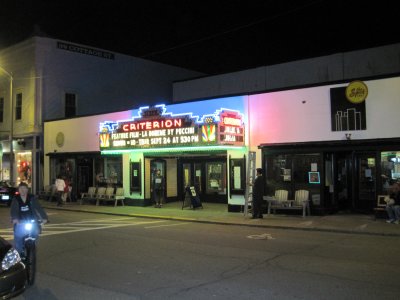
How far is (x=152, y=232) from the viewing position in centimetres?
1387

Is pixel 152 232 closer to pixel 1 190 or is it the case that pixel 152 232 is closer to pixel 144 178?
pixel 144 178

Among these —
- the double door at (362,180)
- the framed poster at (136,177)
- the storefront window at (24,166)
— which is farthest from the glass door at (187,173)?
the storefront window at (24,166)

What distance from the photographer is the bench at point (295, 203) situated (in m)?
17.3

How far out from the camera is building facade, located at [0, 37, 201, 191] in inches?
1192

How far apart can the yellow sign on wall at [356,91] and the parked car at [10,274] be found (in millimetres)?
13325

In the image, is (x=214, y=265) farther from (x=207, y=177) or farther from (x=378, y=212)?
(x=207, y=177)

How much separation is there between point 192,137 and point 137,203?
232 inches

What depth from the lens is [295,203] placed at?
17516 mm

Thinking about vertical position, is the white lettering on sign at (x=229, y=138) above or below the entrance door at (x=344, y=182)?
above

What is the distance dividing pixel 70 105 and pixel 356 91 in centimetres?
2133

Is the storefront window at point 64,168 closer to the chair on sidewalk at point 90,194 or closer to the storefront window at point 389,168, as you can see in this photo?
the chair on sidewalk at point 90,194

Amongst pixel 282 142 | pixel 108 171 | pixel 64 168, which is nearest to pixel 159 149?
pixel 108 171

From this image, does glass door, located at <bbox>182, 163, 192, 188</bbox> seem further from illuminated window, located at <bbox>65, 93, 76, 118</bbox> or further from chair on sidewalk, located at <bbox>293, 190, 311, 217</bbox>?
illuminated window, located at <bbox>65, 93, 76, 118</bbox>

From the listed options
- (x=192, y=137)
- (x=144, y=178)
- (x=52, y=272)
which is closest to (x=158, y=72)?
(x=144, y=178)
